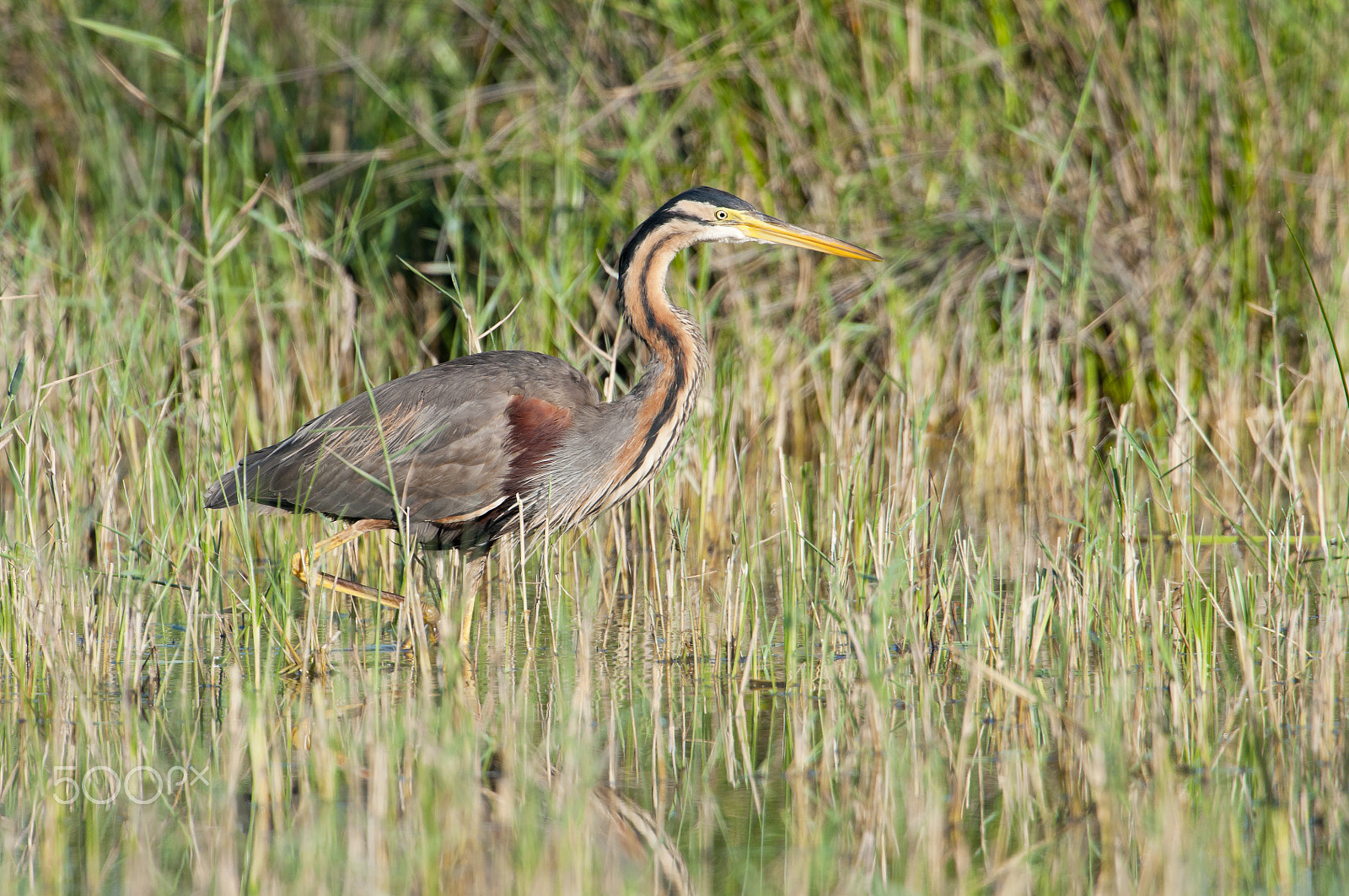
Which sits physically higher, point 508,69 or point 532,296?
point 508,69

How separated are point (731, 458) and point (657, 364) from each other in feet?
3.33

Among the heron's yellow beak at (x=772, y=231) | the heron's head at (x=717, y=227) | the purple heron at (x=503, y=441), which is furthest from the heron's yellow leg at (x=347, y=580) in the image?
the heron's yellow beak at (x=772, y=231)

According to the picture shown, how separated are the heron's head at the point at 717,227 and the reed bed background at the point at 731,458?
62 centimetres

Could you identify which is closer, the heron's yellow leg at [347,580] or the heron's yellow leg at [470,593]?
the heron's yellow leg at [470,593]

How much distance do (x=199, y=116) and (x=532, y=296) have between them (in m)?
3.09

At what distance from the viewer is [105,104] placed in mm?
8516

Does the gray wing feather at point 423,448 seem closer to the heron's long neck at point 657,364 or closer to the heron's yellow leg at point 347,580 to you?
the heron's yellow leg at point 347,580

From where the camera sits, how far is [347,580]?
5.62 m

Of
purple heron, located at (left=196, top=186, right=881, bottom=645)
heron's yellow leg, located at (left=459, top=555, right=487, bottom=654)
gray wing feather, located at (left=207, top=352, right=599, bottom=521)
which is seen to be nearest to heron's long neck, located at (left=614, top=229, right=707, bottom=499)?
purple heron, located at (left=196, top=186, right=881, bottom=645)

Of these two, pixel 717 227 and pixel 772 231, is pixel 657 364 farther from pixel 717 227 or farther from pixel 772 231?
pixel 772 231

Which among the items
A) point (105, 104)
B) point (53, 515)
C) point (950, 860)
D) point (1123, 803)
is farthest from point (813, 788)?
point (105, 104)

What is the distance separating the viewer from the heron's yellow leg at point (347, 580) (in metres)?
5.41

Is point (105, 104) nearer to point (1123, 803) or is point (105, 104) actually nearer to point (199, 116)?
point (199, 116)

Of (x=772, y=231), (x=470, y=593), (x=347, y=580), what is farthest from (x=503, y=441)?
(x=772, y=231)
